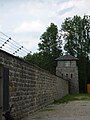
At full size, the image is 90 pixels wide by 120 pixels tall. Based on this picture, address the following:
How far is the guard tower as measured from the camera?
190ft

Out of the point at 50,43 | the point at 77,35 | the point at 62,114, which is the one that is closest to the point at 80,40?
the point at 77,35

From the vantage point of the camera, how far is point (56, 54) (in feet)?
217

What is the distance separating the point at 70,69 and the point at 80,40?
24.7 feet

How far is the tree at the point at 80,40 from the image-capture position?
6232 centimetres

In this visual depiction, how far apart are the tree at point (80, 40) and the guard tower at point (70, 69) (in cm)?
314

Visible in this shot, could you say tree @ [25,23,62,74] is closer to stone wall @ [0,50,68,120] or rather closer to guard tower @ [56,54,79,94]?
guard tower @ [56,54,79,94]

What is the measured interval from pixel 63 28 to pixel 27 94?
2126 inches

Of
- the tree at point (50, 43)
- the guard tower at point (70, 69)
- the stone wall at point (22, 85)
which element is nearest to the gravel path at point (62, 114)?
the stone wall at point (22, 85)

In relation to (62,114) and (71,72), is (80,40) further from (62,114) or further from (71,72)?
(62,114)

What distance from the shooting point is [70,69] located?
59.7 m

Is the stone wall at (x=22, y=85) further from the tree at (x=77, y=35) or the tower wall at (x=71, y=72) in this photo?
the tree at (x=77, y=35)

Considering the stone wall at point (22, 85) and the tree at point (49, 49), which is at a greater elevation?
the tree at point (49, 49)

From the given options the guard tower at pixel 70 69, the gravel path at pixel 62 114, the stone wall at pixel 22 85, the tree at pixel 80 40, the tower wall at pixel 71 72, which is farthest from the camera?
the tree at pixel 80 40

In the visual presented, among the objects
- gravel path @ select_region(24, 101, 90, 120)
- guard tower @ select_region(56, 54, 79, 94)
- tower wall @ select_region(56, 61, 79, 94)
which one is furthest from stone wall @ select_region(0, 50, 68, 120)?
guard tower @ select_region(56, 54, 79, 94)
